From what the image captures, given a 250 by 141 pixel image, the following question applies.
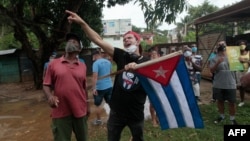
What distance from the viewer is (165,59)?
9.80ft

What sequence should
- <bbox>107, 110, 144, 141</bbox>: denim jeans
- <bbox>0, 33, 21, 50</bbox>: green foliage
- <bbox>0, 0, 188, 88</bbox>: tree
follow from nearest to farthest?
<bbox>107, 110, 144, 141</bbox>: denim jeans, <bbox>0, 0, 188, 88</bbox>: tree, <bbox>0, 33, 21, 50</bbox>: green foliage

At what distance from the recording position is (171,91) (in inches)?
126

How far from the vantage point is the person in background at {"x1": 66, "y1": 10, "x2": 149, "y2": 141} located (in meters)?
3.32

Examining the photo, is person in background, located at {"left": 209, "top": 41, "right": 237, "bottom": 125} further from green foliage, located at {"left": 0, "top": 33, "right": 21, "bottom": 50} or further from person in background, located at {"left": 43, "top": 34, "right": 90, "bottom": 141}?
green foliage, located at {"left": 0, "top": 33, "right": 21, "bottom": 50}

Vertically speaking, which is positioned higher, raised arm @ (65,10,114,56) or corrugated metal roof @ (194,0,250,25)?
corrugated metal roof @ (194,0,250,25)

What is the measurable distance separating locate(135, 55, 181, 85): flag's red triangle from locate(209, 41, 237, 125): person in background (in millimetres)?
3215

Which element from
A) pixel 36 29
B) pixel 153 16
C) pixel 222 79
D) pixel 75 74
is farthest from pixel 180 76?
pixel 36 29

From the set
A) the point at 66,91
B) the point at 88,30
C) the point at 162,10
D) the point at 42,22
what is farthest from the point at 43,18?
the point at 88,30

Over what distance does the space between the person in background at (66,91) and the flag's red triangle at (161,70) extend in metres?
1.13

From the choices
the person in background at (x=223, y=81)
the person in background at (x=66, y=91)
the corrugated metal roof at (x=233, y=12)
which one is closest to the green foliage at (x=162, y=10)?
the corrugated metal roof at (x=233, y=12)

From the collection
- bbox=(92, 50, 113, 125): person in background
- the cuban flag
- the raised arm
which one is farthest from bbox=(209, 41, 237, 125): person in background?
the raised arm

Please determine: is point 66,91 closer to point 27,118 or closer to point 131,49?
point 131,49

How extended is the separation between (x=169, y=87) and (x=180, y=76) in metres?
0.17

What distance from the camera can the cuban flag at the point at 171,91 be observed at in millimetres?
3055
